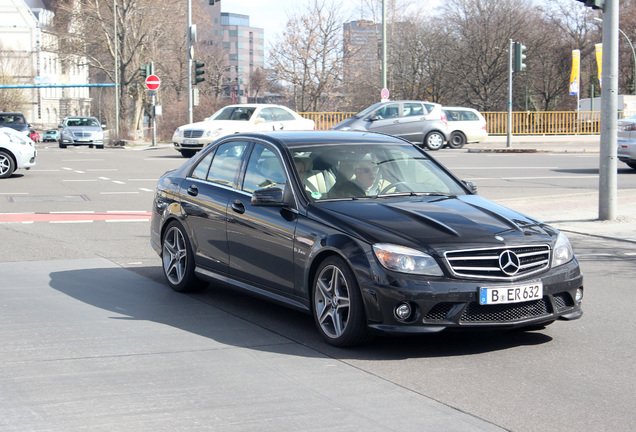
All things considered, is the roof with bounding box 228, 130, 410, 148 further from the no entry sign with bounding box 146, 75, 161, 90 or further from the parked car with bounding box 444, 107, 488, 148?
the no entry sign with bounding box 146, 75, 161, 90

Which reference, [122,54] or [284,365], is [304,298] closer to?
[284,365]

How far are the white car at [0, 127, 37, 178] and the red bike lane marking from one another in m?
7.08

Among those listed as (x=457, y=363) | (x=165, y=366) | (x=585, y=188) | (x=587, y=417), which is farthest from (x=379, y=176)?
(x=585, y=188)

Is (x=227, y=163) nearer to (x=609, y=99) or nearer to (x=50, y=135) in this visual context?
(x=609, y=99)

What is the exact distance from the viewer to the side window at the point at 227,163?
24.3 feet

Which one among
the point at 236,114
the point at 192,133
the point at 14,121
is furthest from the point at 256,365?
the point at 14,121

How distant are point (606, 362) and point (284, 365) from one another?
2.09 m

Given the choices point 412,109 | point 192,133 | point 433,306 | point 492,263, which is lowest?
point 433,306

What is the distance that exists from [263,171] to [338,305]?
162cm

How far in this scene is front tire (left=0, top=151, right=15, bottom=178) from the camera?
2052cm

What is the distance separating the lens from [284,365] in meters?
5.50

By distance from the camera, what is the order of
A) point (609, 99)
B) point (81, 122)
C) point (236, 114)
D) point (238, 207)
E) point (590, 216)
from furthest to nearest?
point (81, 122)
point (236, 114)
point (590, 216)
point (609, 99)
point (238, 207)

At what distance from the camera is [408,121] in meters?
31.5

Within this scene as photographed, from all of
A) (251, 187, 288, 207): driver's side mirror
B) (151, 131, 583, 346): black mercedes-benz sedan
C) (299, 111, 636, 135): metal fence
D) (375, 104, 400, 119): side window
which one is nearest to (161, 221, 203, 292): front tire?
(151, 131, 583, 346): black mercedes-benz sedan
